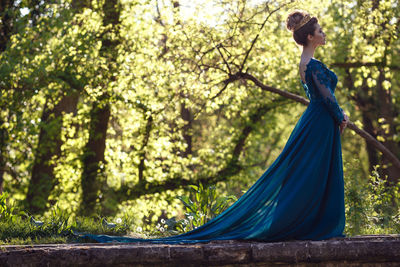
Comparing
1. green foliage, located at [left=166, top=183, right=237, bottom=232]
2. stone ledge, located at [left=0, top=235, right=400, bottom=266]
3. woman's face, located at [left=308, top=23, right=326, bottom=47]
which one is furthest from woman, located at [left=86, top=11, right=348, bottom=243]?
green foliage, located at [left=166, top=183, right=237, bottom=232]

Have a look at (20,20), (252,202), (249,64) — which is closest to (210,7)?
(249,64)

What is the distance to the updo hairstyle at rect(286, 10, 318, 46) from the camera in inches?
186

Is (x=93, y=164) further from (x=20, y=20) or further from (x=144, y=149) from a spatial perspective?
(x=20, y=20)

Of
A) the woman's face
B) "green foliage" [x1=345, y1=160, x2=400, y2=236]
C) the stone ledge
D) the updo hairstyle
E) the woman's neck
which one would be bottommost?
the stone ledge

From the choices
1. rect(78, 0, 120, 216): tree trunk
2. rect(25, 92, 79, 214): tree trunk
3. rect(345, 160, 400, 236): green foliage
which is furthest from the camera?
rect(78, 0, 120, 216): tree trunk

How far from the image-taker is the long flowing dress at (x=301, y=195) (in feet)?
13.6

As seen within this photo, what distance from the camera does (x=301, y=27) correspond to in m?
4.74

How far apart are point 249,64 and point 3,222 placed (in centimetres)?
782

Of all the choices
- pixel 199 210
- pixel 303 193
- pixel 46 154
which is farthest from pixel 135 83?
pixel 303 193

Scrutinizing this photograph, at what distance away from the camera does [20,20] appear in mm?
10344

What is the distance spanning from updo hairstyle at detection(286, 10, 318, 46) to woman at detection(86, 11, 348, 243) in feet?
0.96

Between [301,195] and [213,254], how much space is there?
1.15 metres

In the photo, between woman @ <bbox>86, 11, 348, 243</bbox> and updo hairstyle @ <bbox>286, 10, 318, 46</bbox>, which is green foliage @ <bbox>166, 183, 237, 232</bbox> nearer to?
woman @ <bbox>86, 11, 348, 243</bbox>

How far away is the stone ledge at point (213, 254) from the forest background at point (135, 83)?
565 cm
